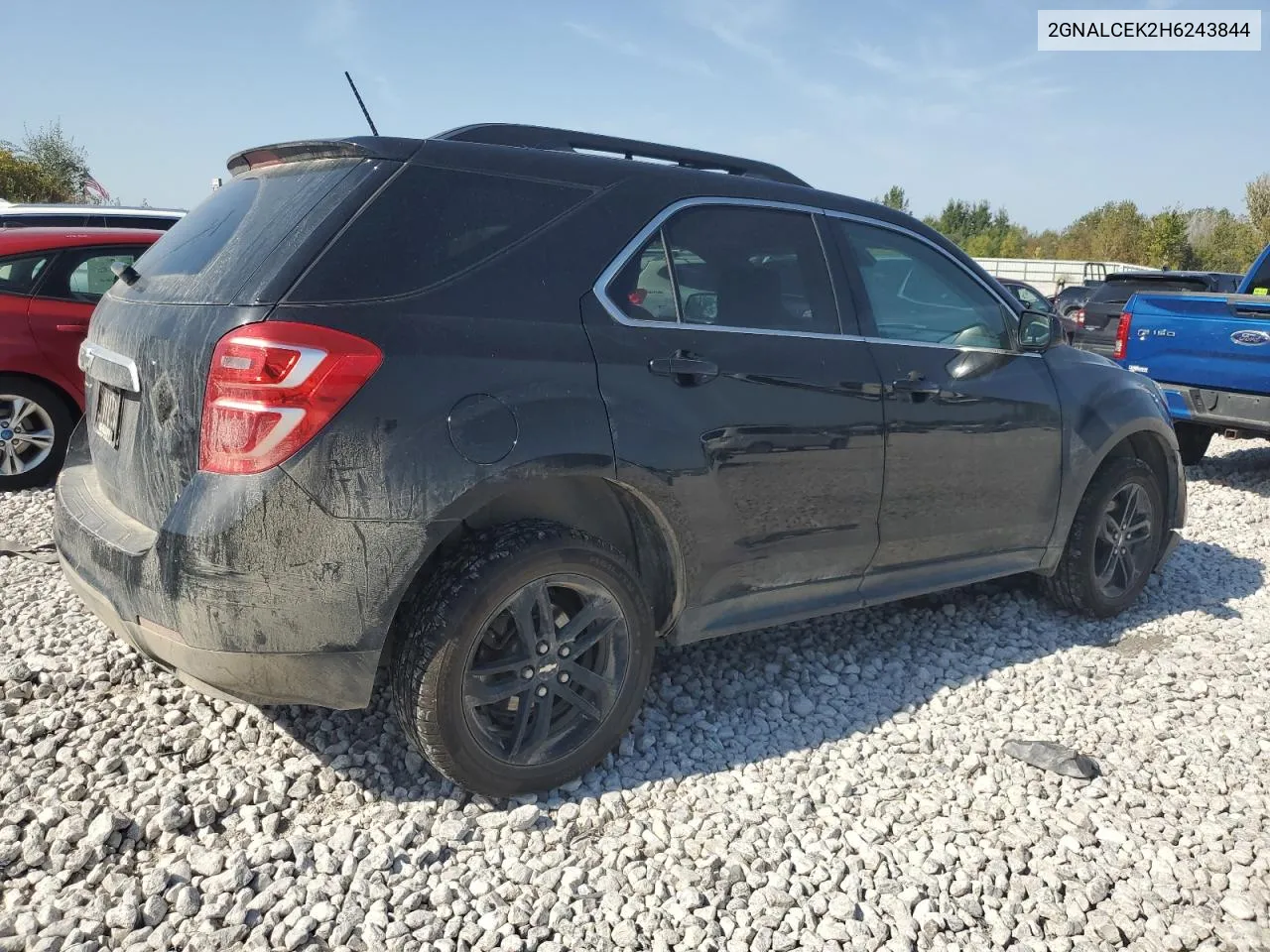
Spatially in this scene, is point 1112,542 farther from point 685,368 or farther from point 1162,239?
point 1162,239

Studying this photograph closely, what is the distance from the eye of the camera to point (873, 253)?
12.4ft

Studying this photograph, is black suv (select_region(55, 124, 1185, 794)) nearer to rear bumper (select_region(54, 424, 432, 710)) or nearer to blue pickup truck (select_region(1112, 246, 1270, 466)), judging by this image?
rear bumper (select_region(54, 424, 432, 710))

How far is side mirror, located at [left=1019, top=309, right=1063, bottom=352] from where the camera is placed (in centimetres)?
414

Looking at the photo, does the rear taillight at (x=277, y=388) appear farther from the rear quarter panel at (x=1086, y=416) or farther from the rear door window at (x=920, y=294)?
the rear quarter panel at (x=1086, y=416)

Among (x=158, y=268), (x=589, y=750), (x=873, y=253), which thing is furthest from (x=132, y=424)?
(x=873, y=253)

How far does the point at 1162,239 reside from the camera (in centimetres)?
4603

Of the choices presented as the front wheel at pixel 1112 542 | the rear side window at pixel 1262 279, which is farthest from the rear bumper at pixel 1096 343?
the front wheel at pixel 1112 542

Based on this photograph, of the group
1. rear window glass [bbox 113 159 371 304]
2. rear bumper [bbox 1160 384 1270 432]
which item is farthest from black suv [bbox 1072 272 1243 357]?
Answer: rear window glass [bbox 113 159 371 304]

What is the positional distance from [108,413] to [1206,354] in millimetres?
7711

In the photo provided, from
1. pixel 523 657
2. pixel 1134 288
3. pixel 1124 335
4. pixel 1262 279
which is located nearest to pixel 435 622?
pixel 523 657

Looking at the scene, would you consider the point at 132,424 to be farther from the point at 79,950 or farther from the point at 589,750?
the point at 589,750

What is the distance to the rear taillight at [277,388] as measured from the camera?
7.84 ft

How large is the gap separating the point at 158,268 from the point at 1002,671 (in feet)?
11.6

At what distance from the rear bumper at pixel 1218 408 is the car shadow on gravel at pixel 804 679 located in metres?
2.32
